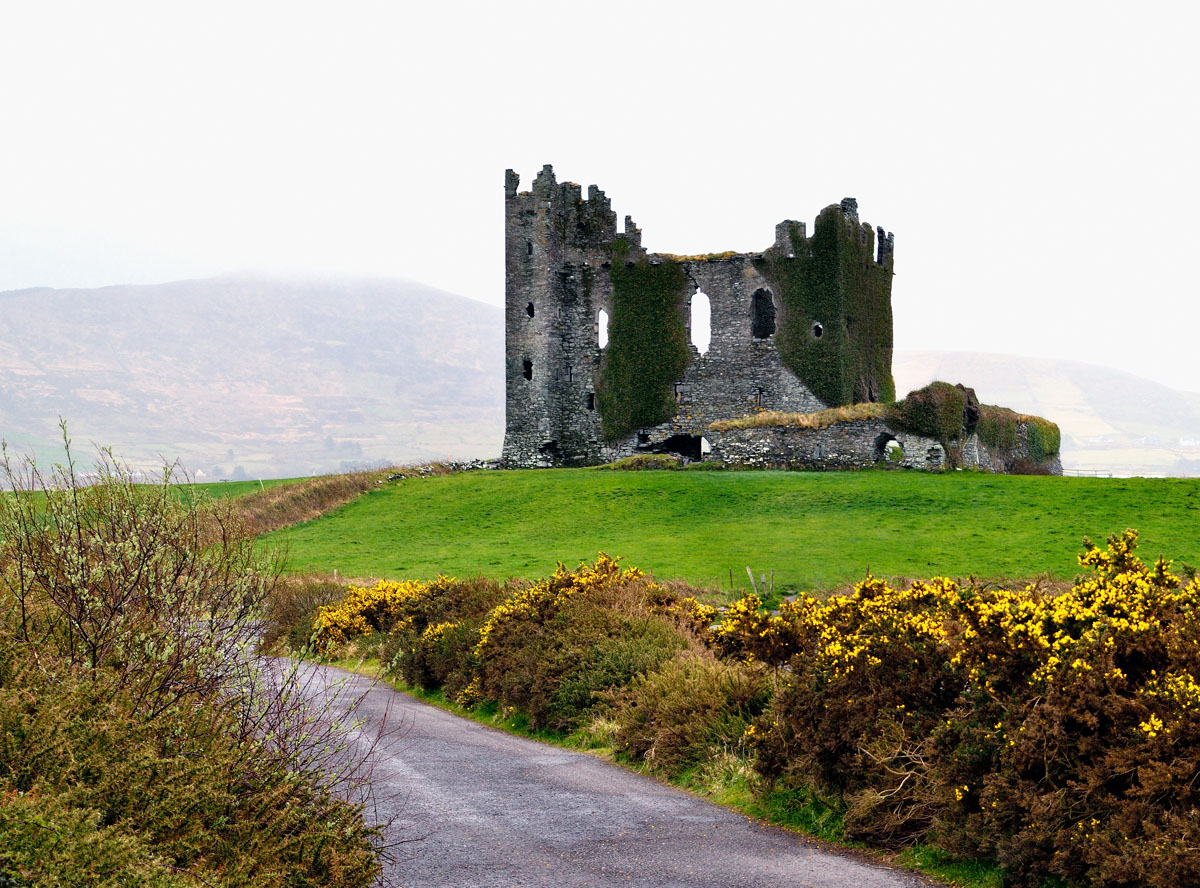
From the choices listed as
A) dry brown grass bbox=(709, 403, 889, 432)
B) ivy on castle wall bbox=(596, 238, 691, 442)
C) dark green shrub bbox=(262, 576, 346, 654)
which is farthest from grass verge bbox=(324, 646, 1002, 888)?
ivy on castle wall bbox=(596, 238, 691, 442)

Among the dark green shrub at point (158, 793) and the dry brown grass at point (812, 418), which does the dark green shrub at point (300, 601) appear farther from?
the dry brown grass at point (812, 418)

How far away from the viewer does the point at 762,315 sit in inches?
2077

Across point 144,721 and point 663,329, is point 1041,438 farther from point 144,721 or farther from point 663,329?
point 144,721

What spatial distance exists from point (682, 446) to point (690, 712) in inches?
1604

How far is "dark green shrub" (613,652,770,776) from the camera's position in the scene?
12.8 metres

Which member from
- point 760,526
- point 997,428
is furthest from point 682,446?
point 760,526

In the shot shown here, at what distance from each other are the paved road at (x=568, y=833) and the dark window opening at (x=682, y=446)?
39919mm

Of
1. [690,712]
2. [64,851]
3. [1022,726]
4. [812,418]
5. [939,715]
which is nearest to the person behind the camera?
[64,851]

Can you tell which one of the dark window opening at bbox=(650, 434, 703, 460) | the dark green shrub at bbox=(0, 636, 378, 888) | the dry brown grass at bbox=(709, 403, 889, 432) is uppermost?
A: the dry brown grass at bbox=(709, 403, 889, 432)

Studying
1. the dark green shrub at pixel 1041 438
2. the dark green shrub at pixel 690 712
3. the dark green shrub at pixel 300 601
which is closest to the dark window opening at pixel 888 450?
the dark green shrub at pixel 1041 438

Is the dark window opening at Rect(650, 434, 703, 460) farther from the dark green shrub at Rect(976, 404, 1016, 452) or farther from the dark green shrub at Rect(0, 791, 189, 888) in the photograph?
the dark green shrub at Rect(0, 791, 189, 888)

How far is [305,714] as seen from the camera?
28.6ft

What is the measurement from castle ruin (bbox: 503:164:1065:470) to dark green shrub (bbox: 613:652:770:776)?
3725 cm

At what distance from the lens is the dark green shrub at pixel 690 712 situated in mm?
12797
